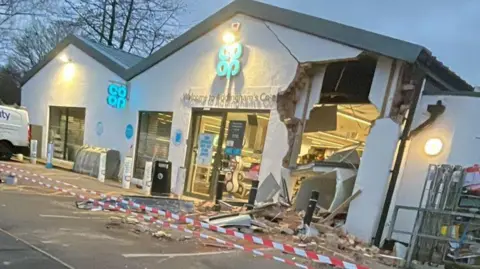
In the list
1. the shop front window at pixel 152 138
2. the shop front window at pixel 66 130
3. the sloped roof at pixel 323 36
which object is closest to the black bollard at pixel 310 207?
the sloped roof at pixel 323 36

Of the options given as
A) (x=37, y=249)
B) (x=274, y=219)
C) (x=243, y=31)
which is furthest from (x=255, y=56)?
(x=37, y=249)

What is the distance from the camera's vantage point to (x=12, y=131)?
1392cm

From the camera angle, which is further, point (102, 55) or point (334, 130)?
point (102, 55)

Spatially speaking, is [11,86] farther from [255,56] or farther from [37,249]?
[37,249]

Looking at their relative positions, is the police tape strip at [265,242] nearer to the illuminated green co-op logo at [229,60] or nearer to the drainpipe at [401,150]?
the drainpipe at [401,150]

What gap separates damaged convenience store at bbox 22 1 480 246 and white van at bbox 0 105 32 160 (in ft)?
7.11

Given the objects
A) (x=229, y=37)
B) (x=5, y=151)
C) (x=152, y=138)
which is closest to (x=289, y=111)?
(x=229, y=37)

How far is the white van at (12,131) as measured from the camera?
44.9 ft

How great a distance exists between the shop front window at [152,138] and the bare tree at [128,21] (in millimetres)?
16245

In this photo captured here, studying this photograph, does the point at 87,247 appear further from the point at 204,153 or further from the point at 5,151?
the point at 5,151

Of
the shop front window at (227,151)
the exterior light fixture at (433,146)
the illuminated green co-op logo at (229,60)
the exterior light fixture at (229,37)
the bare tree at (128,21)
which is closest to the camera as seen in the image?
the exterior light fixture at (433,146)

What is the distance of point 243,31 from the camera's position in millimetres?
10234

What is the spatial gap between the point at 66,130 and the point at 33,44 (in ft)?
65.2

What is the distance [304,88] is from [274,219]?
327 cm
